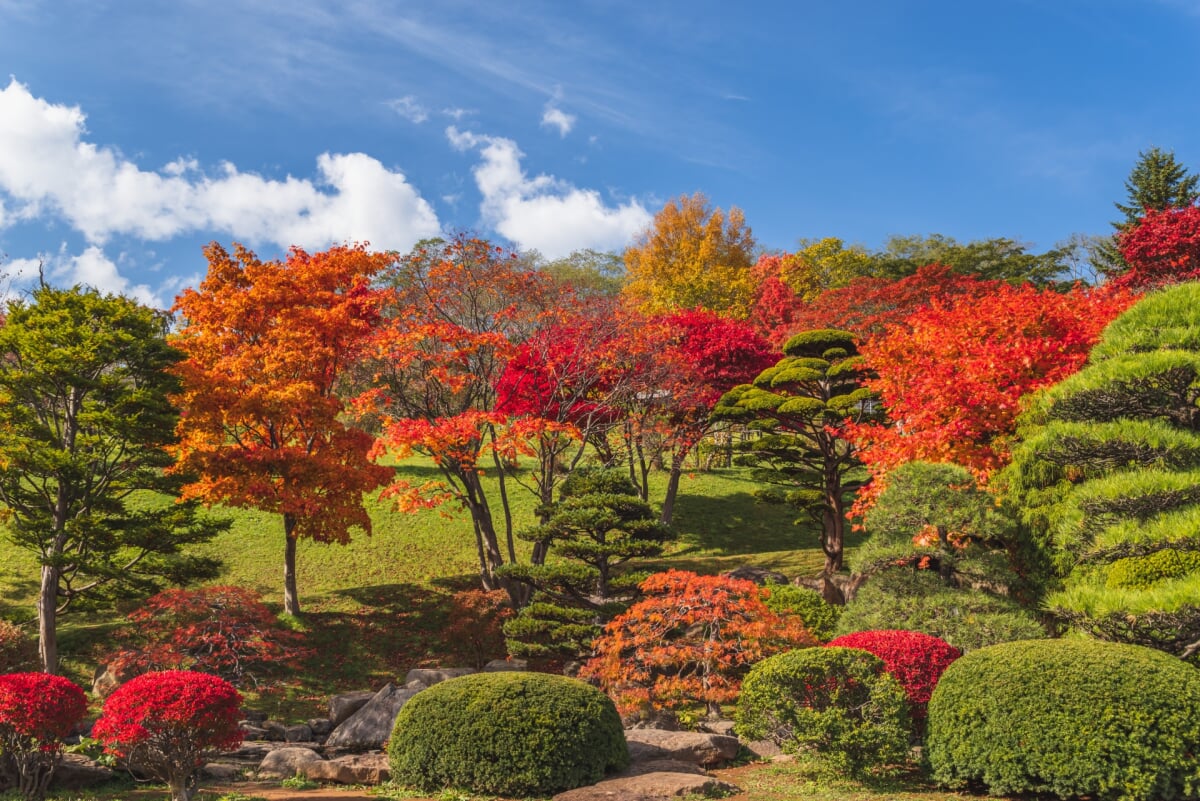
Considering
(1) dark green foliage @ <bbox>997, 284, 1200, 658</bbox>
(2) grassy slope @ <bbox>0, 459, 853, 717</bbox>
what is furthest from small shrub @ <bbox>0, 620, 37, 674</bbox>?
(1) dark green foliage @ <bbox>997, 284, 1200, 658</bbox>

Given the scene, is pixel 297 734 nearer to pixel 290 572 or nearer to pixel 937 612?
pixel 290 572

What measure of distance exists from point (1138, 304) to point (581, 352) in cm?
1063

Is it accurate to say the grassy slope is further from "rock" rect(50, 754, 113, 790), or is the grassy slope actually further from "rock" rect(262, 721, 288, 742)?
"rock" rect(50, 754, 113, 790)

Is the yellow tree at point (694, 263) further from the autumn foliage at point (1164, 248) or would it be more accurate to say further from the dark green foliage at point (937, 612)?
the dark green foliage at point (937, 612)

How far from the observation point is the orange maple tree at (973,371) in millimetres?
13547

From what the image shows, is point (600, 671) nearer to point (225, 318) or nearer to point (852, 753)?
point (852, 753)

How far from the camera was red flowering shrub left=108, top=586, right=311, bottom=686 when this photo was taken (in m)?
14.0

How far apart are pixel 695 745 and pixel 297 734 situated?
21.5 ft

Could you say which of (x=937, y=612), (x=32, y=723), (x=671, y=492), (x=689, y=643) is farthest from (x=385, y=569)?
(x=937, y=612)

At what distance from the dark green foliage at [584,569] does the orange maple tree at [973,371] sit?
3913 mm

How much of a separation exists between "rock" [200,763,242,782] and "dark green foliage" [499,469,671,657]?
5171 mm

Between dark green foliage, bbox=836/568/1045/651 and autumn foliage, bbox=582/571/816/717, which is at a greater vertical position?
dark green foliage, bbox=836/568/1045/651

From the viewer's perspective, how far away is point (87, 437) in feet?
47.4

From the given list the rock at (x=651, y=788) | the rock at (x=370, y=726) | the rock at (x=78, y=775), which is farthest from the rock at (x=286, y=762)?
the rock at (x=651, y=788)
